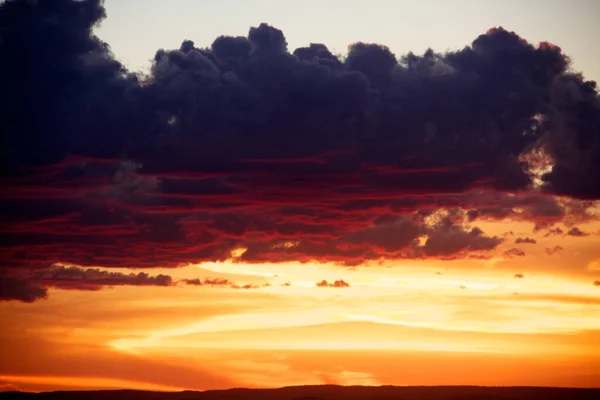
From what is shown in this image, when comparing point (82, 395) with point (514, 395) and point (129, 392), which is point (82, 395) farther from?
point (514, 395)

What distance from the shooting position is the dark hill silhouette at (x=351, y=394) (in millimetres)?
179375

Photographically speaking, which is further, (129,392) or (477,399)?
(129,392)

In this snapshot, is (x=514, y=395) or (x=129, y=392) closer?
(x=514, y=395)

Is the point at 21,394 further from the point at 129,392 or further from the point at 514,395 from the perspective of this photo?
the point at 514,395

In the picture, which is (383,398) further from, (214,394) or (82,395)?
(82,395)

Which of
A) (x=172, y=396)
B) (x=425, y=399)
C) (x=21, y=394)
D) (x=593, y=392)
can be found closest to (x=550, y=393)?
(x=593, y=392)

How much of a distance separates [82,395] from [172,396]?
1723 centimetres

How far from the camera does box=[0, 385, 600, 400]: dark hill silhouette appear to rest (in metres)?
179

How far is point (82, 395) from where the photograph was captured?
183375 mm

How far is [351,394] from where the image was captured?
18575 cm

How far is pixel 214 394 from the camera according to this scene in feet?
627

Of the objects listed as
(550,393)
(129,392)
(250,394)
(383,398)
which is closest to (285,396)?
(250,394)

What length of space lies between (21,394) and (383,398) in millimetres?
Answer: 67663

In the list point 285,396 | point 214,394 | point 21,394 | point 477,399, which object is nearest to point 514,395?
point 477,399
